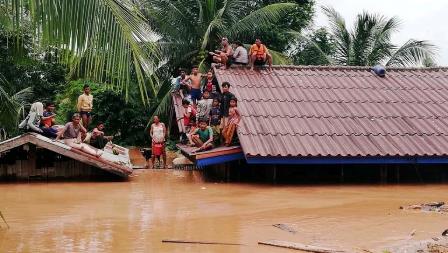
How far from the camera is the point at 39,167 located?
1345 centimetres

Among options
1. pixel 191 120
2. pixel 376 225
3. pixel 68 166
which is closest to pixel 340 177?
pixel 191 120

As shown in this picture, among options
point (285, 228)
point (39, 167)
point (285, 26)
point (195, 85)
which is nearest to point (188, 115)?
point (195, 85)

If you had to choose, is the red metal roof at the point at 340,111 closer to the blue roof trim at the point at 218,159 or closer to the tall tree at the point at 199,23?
the blue roof trim at the point at 218,159

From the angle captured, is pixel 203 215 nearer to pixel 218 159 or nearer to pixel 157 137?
pixel 218 159

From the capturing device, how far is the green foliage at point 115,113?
2161cm

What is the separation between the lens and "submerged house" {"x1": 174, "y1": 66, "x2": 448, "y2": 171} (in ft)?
39.5

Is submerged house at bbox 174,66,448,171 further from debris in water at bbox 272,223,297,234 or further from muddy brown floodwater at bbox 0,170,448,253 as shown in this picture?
→ debris in water at bbox 272,223,297,234

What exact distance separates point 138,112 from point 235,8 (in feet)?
16.7

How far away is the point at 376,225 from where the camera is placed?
26.7ft

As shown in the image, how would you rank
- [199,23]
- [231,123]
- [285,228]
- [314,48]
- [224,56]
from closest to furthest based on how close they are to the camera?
[285,228], [231,123], [224,56], [199,23], [314,48]

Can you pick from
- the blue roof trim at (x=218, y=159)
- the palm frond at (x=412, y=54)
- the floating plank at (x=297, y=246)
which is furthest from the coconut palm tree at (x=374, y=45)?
the floating plank at (x=297, y=246)

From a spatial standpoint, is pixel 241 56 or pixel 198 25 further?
pixel 198 25

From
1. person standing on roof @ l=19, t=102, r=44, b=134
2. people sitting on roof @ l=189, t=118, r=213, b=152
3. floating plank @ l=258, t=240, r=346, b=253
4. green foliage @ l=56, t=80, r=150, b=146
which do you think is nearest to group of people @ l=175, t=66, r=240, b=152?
people sitting on roof @ l=189, t=118, r=213, b=152

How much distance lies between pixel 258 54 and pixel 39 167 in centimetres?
585
